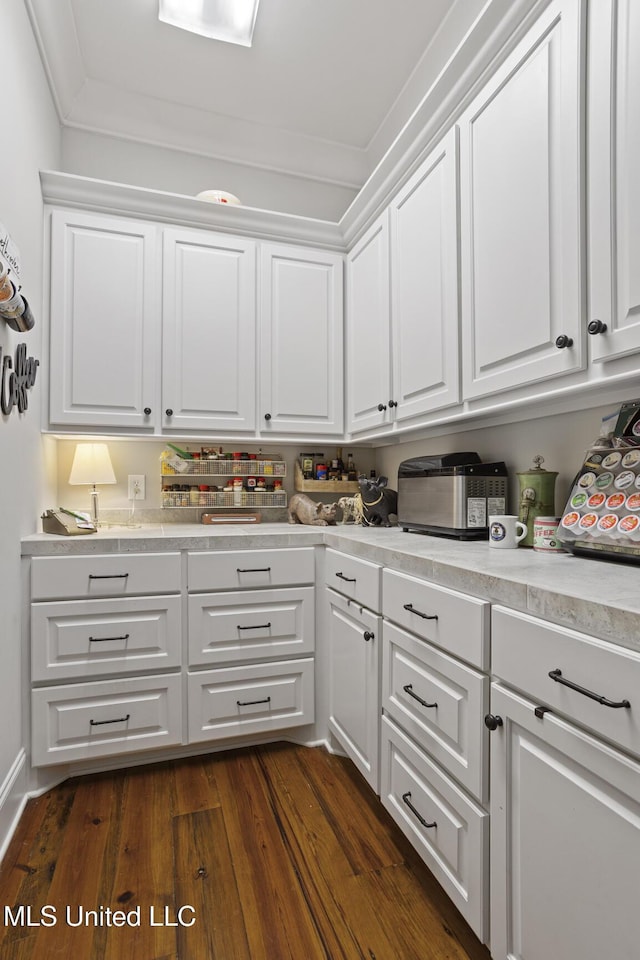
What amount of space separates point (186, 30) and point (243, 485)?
193cm

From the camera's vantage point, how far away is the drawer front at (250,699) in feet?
A: 6.20

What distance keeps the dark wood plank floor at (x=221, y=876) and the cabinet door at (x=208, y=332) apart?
1.47 m

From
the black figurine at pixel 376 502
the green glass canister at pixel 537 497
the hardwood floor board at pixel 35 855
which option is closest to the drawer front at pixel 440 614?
the green glass canister at pixel 537 497

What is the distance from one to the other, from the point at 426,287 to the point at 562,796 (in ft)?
5.13

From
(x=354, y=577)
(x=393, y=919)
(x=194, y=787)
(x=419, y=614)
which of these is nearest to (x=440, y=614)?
(x=419, y=614)

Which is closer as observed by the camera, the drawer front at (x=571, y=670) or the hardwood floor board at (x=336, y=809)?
the drawer front at (x=571, y=670)

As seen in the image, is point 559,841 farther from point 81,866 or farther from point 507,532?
point 81,866

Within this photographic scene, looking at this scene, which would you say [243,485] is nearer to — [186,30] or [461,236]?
[461,236]

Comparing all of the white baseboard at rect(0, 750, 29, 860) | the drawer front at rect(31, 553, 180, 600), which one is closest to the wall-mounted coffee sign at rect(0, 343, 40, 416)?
the drawer front at rect(31, 553, 180, 600)

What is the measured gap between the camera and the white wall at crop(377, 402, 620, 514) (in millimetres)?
1496

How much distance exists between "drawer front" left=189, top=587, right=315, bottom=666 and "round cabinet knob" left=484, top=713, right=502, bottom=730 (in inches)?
42.0

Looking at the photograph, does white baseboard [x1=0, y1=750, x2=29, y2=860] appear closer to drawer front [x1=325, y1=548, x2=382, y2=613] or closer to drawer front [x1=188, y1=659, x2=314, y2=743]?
drawer front [x1=188, y1=659, x2=314, y2=743]

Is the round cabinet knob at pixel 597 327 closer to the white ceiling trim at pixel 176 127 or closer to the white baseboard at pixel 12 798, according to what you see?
the white baseboard at pixel 12 798

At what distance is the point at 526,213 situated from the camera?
1.32m
